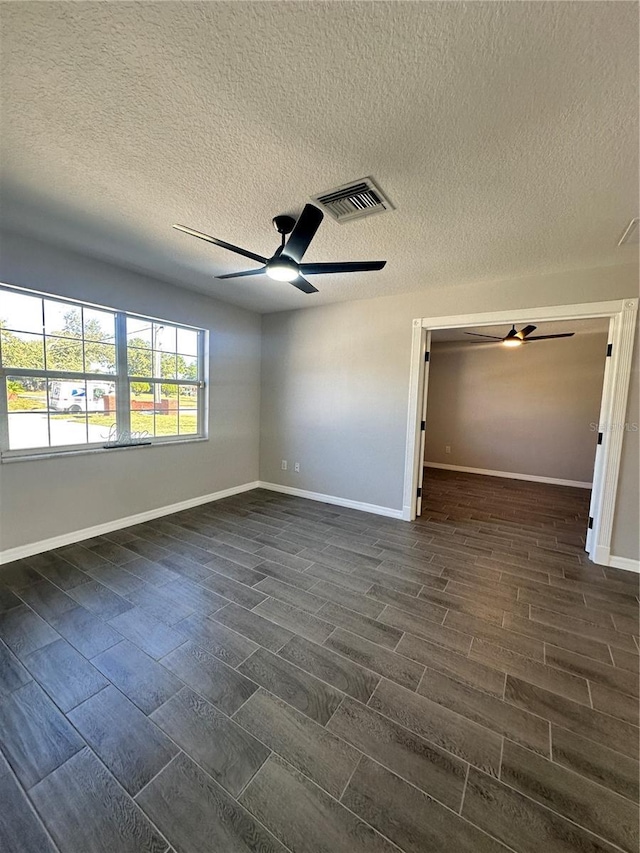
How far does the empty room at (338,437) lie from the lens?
1.12m

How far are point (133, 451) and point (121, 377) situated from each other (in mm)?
764

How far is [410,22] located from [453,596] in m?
2.91

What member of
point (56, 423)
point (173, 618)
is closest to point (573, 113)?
point (173, 618)

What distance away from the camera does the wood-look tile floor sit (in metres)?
1.10

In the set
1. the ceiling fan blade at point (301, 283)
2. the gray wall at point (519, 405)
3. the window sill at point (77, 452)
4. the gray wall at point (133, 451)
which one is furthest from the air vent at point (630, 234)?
the window sill at point (77, 452)

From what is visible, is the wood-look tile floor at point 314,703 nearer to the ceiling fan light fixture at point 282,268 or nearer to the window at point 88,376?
the window at point 88,376

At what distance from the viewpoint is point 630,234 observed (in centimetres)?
227

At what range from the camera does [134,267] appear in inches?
126

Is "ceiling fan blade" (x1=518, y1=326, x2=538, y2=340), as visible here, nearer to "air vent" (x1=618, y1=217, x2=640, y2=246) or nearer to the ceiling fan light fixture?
"air vent" (x1=618, y1=217, x2=640, y2=246)

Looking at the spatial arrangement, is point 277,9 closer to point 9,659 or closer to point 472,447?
point 9,659

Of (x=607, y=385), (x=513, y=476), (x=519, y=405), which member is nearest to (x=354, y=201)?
(x=607, y=385)

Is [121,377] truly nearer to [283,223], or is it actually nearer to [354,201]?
[283,223]

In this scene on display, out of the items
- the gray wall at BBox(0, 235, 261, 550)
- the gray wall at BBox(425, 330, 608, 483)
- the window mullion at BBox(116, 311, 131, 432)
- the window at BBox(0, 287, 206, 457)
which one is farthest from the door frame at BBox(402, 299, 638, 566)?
the window mullion at BBox(116, 311, 131, 432)

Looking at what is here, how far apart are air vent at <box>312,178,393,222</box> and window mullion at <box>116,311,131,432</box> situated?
2.38m
